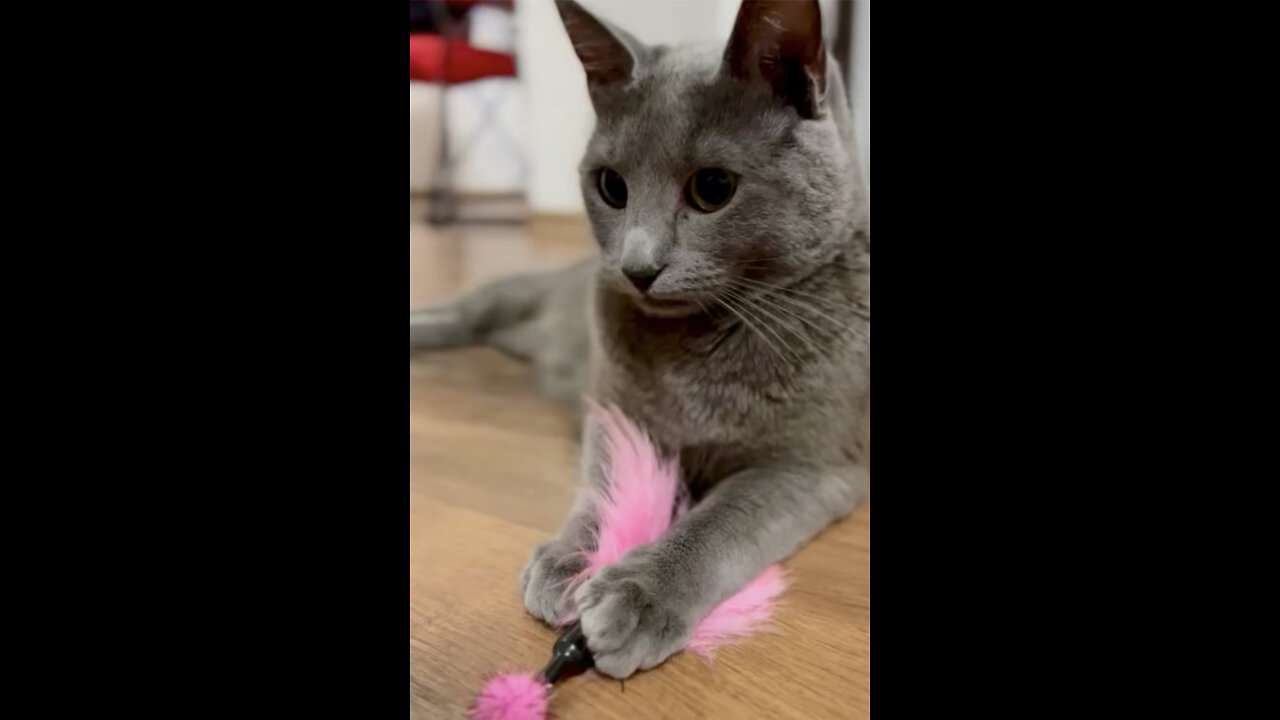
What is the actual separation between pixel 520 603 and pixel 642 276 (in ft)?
1.17

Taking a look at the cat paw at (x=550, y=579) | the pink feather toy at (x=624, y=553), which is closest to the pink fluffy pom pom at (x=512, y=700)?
the pink feather toy at (x=624, y=553)

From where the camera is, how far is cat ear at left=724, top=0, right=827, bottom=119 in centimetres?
82

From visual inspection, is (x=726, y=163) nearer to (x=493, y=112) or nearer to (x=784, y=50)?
(x=784, y=50)

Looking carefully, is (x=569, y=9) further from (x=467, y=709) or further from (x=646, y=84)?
(x=467, y=709)

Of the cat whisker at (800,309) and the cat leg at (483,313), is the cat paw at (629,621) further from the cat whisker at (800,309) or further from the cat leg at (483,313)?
the cat leg at (483,313)

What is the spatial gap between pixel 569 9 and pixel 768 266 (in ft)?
1.19

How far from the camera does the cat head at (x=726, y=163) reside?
0.86 metres

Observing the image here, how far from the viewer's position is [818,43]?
0.85 metres

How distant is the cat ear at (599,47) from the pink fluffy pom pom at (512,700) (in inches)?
25.5

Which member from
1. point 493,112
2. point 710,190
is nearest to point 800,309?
point 710,190

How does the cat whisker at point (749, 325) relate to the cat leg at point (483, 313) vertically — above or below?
above

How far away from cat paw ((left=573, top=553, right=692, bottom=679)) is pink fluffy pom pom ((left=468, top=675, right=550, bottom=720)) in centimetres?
6
